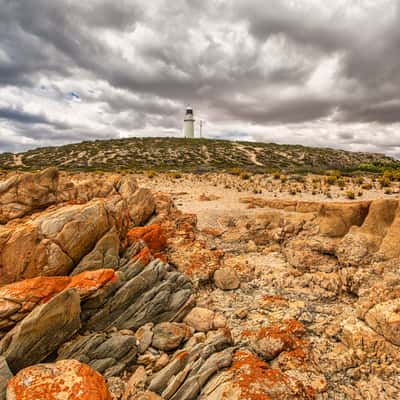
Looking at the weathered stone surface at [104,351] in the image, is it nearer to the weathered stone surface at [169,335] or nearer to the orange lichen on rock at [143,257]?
the weathered stone surface at [169,335]

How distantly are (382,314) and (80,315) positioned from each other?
952cm

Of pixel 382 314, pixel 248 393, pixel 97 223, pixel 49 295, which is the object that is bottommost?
pixel 248 393

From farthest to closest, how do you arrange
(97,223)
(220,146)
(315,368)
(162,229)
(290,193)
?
1. (220,146)
2. (290,193)
3. (162,229)
4. (97,223)
5. (315,368)

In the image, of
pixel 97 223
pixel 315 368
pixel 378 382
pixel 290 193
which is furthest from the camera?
pixel 290 193

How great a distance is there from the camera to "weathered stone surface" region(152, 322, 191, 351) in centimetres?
734

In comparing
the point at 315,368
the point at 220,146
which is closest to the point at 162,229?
the point at 315,368

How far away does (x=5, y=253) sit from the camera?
7184 mm

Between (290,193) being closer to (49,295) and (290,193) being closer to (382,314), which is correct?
(382,314)

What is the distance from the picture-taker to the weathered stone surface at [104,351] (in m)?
6.28

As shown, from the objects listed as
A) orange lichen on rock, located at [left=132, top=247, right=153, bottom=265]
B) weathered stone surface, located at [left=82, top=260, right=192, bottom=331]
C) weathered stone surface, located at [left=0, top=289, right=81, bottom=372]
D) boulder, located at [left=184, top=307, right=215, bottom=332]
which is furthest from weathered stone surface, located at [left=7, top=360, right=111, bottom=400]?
orange lichen on rock, located at [left=132, top=247, right=153, bottom=265]

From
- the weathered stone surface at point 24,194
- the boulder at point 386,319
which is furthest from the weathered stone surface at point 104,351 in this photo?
the boulder at point 386,319

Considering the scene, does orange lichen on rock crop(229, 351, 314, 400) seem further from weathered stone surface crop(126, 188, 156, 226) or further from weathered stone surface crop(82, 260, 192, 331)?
weathered stone surface crop(126, 188, 156, 226)

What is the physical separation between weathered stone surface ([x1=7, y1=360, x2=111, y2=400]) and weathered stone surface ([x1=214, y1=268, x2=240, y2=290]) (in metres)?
6.33

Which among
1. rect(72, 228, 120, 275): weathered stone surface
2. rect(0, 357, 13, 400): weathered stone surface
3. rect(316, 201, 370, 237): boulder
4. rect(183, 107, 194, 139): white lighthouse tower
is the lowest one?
rect(0, 357, 13, 400): weathered stone surface
